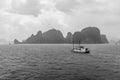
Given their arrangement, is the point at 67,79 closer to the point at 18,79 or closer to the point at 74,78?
the point at 74,78

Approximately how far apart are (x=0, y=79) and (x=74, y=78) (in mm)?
15886

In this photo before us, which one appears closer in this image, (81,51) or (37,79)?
(37,79)

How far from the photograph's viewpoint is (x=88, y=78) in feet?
89.4

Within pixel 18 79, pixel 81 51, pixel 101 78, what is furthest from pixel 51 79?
pixel 81 51

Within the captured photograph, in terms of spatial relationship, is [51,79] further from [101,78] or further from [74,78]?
[101,78]

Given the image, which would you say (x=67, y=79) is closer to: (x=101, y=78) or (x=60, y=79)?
(x=60, y=79)

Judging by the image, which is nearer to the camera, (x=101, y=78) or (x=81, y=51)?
(x=101, y=78)

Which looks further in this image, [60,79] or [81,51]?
[81,51]

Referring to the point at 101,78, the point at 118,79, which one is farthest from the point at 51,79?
the point at 118,79

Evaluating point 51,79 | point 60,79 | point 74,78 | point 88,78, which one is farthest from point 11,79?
point 88,78

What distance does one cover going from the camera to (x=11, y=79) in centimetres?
2703

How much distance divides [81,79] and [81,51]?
6487cm

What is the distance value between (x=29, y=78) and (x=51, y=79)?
4.90 m

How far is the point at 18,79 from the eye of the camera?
27.0 m
